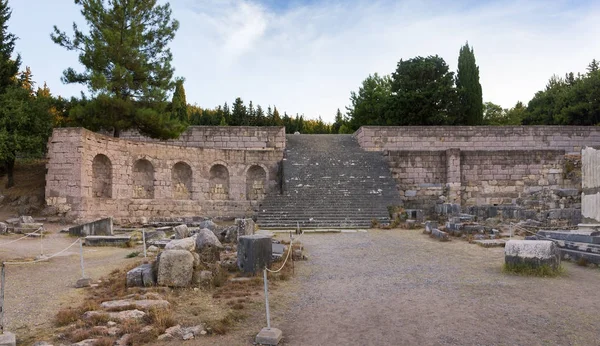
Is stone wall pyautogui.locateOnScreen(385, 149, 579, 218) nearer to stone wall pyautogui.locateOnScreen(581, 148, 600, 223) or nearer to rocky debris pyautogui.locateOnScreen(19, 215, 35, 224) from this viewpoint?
stone wall pyautogui.locateOnScreen(581, 148, 600, 223)

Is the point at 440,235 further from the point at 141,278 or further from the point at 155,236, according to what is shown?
the point at 141,278

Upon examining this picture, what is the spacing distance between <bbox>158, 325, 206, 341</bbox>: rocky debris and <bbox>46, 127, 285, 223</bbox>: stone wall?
13.0 meters

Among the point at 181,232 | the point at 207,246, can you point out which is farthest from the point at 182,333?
the point at 181,232

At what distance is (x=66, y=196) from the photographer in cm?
1642

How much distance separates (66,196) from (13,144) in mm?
3845

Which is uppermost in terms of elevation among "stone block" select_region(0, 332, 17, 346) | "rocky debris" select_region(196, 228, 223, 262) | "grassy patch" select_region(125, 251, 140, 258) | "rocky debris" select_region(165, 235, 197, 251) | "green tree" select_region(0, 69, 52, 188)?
"green tree" select_region(0, 69, 52, 188)

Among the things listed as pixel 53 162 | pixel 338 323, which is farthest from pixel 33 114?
pixel 338 323

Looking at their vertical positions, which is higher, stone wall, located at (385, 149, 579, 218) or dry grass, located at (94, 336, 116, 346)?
stone wall, located at (385, 149, 579, 218)

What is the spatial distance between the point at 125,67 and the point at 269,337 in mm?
17592

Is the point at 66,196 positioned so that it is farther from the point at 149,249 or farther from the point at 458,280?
the point at 458,280

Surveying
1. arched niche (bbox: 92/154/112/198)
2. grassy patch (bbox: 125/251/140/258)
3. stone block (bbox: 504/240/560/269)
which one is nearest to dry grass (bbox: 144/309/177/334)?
grassy patch (bbox: 125/251/140/258)

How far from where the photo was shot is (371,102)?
3756 centimetres

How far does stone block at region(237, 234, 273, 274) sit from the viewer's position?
328 inches

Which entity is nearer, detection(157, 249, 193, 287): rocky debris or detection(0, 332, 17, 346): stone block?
detection(0, 332, 17, 346): stone block
